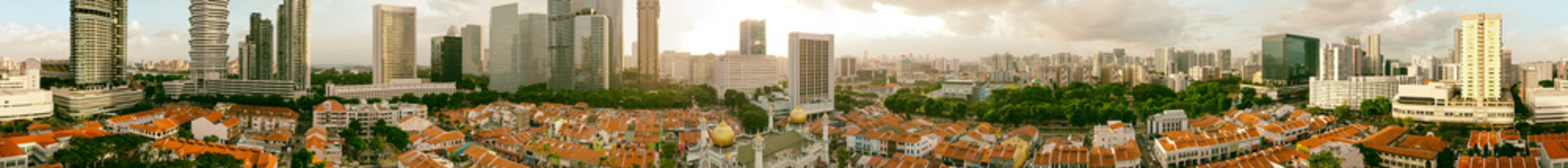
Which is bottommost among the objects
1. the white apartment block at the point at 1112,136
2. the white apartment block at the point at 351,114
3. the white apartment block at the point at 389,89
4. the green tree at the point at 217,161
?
the green tree at the point at 217,161

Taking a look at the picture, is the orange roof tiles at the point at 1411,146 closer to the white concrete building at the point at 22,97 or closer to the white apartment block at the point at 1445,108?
the white apartment block at the point at 1445,108

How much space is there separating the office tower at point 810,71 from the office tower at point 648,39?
718 centimetres

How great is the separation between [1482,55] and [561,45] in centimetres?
1605

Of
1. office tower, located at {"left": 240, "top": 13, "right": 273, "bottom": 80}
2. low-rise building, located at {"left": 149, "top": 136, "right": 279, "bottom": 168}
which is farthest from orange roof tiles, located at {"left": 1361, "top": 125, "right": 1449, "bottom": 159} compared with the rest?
office tower, located at {"left": 240, "top": 13, "right": 273, "bottom": 80}

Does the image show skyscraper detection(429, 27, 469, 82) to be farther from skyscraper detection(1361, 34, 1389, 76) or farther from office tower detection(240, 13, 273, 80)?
skyscraper detection(1361, 34, 1389, 76)

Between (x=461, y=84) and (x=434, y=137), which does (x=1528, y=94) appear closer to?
(x=434, y=137)

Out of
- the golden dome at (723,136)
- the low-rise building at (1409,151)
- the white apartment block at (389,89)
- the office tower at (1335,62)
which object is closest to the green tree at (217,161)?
the golden dome at (723,136)

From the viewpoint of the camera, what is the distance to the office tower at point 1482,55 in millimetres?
11180

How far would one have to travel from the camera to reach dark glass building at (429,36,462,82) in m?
21.0

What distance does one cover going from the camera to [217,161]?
256 inches

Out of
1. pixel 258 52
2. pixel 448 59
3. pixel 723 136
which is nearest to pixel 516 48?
pixel 448 59

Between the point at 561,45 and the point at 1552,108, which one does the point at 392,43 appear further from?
the point at 1552,108

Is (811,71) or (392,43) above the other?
(392,43)

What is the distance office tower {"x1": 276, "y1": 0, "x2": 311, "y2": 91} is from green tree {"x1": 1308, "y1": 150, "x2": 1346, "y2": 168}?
A: 16596 millimetres
